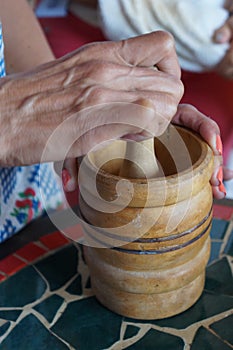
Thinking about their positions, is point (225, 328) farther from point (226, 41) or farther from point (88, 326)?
point (226, 41)

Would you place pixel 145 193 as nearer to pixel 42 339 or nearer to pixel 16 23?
pixel 42 339

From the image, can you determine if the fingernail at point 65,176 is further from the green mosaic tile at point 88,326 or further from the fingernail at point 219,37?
the fingernail at point 219,37

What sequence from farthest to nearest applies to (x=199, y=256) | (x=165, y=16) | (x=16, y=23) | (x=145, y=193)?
(x=165, y=16)
(x=16, y=23)
(x=199, y=256)
(x=145, y=193)

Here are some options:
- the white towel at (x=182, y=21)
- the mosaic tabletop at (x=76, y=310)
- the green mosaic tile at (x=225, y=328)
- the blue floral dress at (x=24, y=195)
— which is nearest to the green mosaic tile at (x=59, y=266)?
the mosaic tabletop at (x=76, y=310)

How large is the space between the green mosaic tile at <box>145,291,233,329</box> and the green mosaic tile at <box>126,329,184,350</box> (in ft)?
0.07

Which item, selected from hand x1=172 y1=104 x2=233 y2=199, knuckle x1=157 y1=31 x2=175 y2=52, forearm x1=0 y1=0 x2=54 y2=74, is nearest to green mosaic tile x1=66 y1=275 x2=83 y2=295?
hand x1=172 y1=104 x2=233 y2=199

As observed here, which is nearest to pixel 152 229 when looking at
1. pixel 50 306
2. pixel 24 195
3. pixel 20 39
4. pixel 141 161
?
pixel 141 161

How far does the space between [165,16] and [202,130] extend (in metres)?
0.63

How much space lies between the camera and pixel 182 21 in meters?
1.21

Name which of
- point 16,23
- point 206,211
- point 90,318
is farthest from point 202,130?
point 16,23

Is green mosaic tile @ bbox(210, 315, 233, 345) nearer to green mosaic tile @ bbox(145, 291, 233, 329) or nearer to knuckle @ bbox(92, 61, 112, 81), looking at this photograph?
green mosaic tile @ bbox(145, 291, 233, 329)

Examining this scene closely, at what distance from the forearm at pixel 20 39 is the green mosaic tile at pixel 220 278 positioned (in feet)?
1.57

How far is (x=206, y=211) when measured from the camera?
2.01 ft

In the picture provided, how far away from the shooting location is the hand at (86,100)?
1.82 feet
